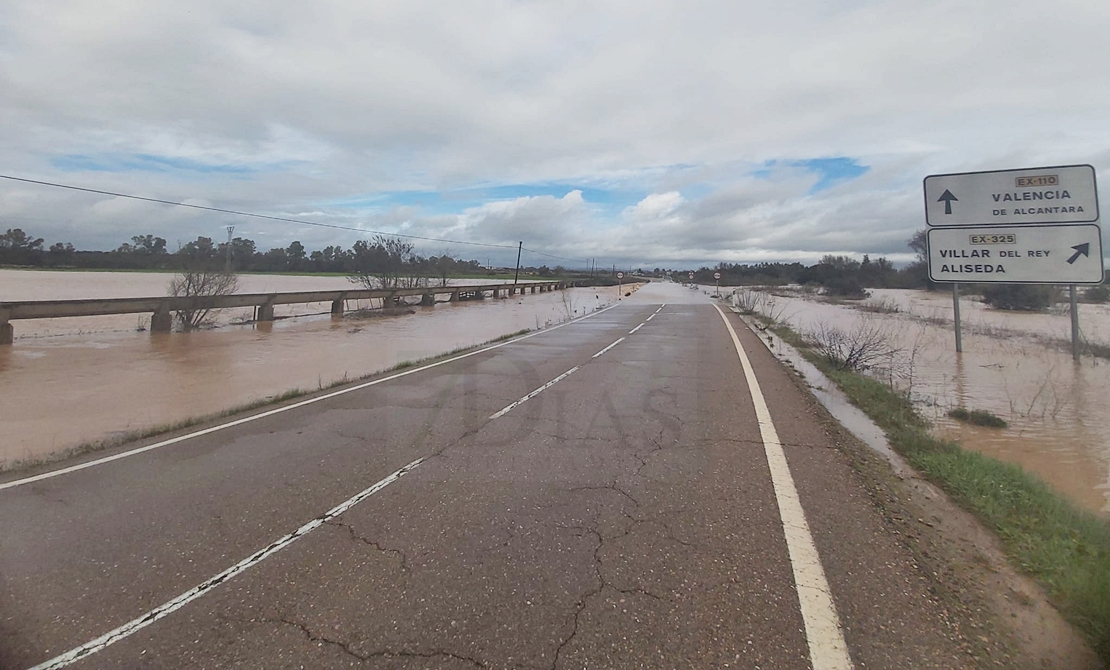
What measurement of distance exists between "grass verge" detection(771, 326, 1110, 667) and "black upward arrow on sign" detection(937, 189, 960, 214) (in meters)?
8.21

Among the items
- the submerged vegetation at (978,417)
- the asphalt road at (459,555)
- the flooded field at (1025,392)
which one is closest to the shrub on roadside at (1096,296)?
the flooded field at (1025,392)

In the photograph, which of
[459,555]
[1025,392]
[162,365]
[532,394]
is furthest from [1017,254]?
[162,365]

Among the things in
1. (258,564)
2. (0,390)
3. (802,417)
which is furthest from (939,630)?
(0,390)

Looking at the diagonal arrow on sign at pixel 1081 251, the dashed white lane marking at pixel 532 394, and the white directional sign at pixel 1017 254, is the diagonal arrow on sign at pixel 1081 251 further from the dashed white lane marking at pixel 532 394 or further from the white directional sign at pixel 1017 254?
the dashed white lane marking at pixel 532 394

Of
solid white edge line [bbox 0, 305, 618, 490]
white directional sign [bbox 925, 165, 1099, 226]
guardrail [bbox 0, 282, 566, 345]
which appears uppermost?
white directional sign [bbox 925, 165, 1099, 226]

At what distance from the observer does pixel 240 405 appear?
846 centimetres

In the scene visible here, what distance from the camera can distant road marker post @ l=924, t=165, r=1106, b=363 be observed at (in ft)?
38.2

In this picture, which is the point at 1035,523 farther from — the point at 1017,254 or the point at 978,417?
the point at 1017,254

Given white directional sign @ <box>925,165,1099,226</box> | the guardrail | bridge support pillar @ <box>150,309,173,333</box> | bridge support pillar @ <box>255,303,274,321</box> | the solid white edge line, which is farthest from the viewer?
bridge support pillar @ <box>255,303,274,321</box>

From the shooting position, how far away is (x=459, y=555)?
362cm

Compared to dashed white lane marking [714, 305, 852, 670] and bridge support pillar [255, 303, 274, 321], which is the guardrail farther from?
dashed white lane marking [714, 305, 852, 670]

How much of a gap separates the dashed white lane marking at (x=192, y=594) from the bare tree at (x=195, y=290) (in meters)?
18.0

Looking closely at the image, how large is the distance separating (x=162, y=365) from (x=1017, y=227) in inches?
746

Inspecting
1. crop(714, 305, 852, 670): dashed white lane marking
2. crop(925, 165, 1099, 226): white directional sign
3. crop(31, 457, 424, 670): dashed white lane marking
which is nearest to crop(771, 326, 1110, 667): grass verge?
crop(714, 305, 852, 670): dashed white lane marking
